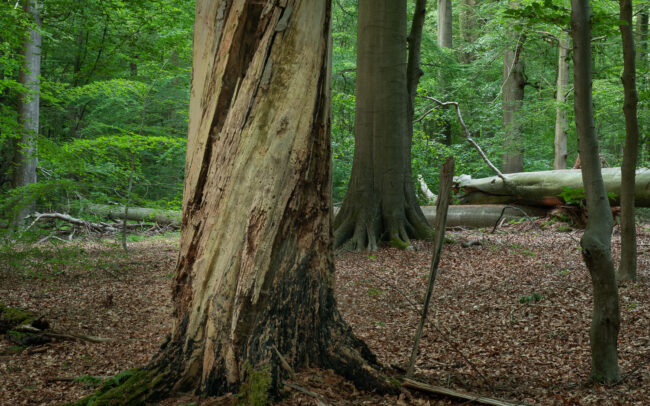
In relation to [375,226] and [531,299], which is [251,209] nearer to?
[531,299]

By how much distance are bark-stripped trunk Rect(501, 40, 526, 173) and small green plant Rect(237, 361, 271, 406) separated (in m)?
14.3

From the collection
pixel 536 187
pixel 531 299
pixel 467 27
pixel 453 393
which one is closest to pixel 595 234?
pixel 453 393

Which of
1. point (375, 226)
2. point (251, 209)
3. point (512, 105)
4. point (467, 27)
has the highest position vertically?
point (467, 27)

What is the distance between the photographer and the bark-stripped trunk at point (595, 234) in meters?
2.91

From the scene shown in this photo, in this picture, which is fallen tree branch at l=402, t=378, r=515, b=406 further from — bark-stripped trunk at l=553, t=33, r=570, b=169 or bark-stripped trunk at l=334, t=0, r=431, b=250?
bark-stripped trunk at l=553, t=33, r=570, b=169

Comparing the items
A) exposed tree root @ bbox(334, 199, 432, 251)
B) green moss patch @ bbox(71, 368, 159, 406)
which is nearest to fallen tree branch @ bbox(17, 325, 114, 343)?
green moss patch @ bbox(71, 368, 159, 406)

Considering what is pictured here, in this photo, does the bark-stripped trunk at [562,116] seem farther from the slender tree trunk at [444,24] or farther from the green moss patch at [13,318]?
the green moss patch at [13,318]

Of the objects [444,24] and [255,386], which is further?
[444,24]

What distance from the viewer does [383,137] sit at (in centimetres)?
870

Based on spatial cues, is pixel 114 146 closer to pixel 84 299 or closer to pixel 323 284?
pixel 84 299

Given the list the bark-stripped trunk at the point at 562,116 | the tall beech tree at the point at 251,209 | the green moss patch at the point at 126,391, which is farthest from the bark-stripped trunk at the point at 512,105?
the green moss patch at the point at 126,391

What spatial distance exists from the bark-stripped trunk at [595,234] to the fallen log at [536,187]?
6777 millimetres

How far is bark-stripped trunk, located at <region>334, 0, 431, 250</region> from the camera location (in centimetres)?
866

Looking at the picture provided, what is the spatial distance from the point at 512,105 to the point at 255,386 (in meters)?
16.3
